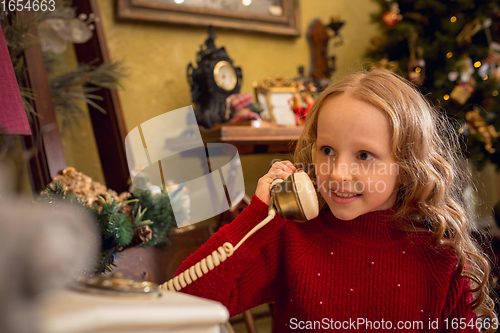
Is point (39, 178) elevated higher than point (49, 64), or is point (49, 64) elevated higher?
point (49, 64)

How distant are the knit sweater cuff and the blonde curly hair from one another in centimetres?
17

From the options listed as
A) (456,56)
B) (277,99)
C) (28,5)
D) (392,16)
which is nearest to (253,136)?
(277,99)

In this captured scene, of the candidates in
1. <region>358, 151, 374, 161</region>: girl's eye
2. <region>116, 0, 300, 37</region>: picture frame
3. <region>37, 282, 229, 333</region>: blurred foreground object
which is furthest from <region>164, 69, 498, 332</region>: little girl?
<region>116, 0, 300, 37</region>: picture frame

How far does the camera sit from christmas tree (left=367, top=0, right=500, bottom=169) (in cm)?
212

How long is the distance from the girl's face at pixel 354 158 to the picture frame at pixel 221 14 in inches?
48.1

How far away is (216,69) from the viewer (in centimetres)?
152

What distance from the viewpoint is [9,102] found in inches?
26.3

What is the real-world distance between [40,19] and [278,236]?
2.76ft

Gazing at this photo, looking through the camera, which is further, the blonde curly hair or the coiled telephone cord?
the blonde curly hair

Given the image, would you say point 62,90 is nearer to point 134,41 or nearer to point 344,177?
point 134,41

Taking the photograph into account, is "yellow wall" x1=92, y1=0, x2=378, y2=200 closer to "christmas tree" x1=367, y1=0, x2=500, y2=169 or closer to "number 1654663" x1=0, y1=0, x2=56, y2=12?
"number 1654663" x1=0, y1=0, x2=56, y2=12

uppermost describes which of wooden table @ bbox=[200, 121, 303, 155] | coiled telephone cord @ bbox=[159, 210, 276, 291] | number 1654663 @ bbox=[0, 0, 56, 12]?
number 1654663 @ bbox=[0, 0, 56, 12]

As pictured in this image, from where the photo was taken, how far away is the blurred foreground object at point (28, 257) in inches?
7.6

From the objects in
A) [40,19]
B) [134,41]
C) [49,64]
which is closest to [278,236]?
[40,19]
